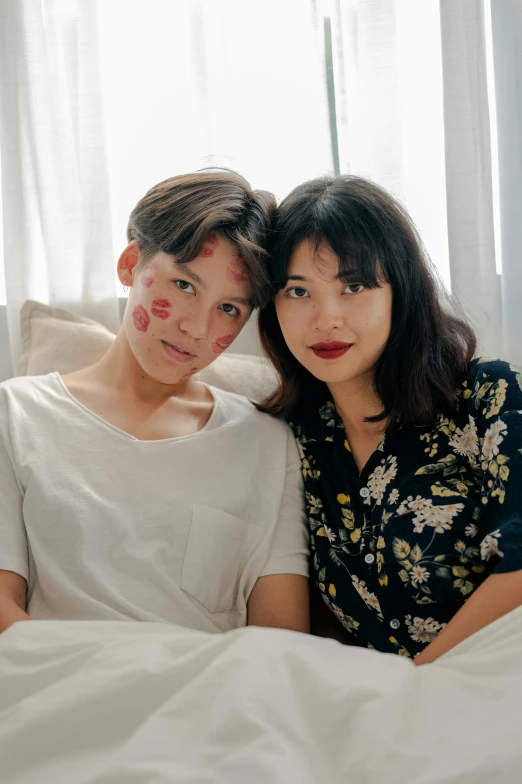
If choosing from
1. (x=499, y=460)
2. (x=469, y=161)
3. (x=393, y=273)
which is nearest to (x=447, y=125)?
(x=469, y=161)

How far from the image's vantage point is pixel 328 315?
140cm

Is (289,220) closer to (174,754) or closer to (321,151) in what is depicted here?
(321,151)

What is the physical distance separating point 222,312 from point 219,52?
904 millimetres

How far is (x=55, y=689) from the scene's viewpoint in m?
1.00

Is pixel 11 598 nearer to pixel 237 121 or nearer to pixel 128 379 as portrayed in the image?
pixel 128 379

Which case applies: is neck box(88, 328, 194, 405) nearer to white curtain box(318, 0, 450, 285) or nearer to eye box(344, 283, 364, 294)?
eye box(344, 283, 364, 294)

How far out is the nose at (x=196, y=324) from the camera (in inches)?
58.6

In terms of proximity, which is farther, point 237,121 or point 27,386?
point 237,121

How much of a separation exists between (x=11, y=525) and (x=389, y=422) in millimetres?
671

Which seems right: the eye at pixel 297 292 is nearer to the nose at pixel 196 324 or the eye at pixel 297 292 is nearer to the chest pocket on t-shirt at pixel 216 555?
the nose at pixel 196 324

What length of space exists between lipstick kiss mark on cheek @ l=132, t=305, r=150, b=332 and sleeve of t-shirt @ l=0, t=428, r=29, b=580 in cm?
33

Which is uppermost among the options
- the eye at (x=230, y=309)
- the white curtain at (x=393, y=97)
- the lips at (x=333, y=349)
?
the white curtain at (x=393, y=97)

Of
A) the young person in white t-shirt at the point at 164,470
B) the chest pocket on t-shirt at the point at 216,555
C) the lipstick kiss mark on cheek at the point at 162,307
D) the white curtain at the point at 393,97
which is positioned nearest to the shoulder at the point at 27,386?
the young person in white t-shirt at the point at 164,470

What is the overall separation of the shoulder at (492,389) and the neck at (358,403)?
160 mm
